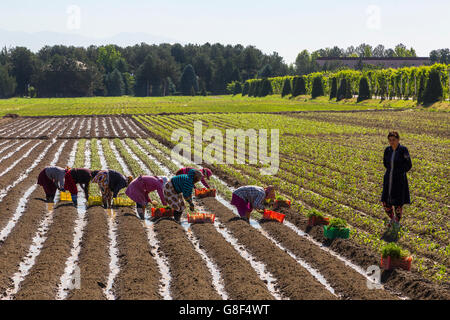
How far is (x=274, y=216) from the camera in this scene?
14.2 metres

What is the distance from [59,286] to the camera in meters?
9.50

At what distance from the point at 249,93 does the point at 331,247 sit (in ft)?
365

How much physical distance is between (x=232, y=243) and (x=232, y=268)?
210 centimetres

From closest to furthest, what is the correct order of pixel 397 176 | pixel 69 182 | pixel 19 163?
pixel 397 176 < pixel 69 182 < pixel 19 163

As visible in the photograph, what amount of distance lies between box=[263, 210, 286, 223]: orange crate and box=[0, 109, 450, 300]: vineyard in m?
0.31

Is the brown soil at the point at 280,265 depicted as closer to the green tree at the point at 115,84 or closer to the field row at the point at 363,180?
the field row at the point at 363,180

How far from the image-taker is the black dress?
11.8 m

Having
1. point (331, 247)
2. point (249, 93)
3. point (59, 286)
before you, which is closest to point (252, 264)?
point (331, 247)

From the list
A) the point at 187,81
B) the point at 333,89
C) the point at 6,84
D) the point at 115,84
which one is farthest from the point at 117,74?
the point at 333,89

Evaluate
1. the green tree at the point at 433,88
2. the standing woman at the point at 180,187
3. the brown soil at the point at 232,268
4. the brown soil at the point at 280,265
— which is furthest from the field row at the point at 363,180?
the green tree at the point at 433,88

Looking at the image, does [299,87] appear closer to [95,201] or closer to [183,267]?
[95,201]

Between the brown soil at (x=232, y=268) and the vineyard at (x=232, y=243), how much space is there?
26 mm
